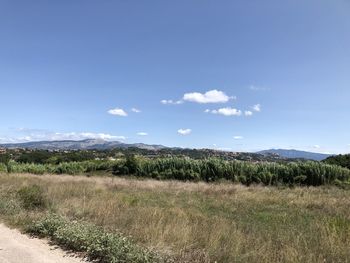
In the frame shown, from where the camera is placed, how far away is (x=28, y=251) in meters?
8.51

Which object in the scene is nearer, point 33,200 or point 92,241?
point 92,241

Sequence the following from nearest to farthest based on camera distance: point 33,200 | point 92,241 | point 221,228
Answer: point 92,241 → point 221,228 → point 33,200

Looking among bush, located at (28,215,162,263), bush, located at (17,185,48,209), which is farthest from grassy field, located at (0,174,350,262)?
bush, located at (28,215,162,263)

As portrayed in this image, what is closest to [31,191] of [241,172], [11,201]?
[11,201]

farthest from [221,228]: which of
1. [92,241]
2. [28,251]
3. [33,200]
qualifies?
[33,200]

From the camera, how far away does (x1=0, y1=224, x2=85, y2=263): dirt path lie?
7.88 meters

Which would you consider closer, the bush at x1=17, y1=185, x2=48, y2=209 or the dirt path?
the dirt path

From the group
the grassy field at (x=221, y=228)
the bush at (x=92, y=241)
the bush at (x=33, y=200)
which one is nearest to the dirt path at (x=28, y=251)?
the bush at (x=92, y=241)

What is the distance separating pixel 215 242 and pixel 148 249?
138 cm

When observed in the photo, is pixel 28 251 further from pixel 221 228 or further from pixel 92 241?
pixel 221 228

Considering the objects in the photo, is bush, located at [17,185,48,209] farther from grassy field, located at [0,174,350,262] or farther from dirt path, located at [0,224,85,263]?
dirt path, located at [0,224,85,263]

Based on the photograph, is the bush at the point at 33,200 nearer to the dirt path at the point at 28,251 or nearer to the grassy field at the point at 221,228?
the grassy field at the point at 221,228

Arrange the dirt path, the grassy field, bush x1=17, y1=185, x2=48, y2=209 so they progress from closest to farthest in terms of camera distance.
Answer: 1. the grassy field
2. the dirt path
3. bush x1=17, y1=185, x2=48, y2=209

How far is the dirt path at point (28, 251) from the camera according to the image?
7883 mm
